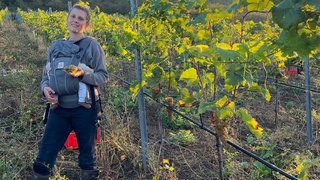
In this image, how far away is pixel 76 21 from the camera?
3197 millimetres

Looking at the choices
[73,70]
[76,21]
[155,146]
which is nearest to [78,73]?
[73,70]

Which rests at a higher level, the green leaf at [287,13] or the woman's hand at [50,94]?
the green leaf at [287,13]

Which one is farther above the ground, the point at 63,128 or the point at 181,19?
the point at 181,19

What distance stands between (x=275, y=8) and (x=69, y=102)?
7.06 feet

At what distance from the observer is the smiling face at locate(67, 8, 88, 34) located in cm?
320

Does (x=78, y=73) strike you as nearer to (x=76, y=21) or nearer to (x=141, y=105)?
(x=76, y=21)

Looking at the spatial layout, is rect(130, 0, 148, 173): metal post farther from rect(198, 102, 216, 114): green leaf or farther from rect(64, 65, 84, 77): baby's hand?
rect(198, 102, 216, 114): green leaf

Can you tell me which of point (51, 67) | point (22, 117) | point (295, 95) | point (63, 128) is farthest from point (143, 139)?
point (295, 95)

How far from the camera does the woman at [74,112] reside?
10.3 ft

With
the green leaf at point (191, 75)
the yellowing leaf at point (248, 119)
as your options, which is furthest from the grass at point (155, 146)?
the green leaf at point (191, 75)

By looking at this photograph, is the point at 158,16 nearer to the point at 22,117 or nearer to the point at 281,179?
the point at 281,179

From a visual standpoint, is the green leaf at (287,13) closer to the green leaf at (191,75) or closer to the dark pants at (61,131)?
the green leaf at (191,75)

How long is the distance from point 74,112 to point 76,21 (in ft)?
2.33

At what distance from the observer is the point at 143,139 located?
378 centimetres
